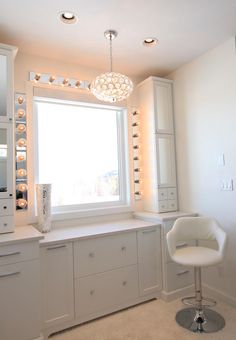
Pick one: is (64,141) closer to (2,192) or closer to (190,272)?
(2,192)

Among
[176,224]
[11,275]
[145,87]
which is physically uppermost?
[145,87]

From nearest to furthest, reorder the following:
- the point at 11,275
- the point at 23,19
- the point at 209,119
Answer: the point at 11,275 < the point at 23,19 < the point at 209,119

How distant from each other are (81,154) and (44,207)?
83 centimetres

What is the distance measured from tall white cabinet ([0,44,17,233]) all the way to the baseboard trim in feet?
7.14

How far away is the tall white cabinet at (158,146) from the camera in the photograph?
308 centimetres

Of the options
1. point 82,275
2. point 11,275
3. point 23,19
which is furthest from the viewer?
point 82,275

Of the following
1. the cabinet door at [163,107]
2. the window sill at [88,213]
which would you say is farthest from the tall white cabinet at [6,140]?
the cabinet door at [163,107]

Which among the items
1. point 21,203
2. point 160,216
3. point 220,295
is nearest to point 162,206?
point 160,216

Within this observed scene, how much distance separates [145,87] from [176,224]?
5.79 feet

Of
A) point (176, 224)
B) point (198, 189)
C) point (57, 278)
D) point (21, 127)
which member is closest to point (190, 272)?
point (176, 224)

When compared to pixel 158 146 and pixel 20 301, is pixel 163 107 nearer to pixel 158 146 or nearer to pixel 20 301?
pixel 158 146

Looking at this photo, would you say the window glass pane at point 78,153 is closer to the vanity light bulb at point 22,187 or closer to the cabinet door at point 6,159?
the vanity light bulb at point 22,187

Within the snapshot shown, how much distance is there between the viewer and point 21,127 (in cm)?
254

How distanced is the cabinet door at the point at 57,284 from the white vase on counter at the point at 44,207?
1.19 feet
